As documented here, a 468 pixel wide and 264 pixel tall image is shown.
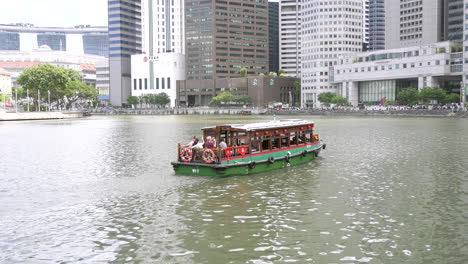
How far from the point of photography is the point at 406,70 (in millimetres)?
172875

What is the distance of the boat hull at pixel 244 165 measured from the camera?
33997 mm

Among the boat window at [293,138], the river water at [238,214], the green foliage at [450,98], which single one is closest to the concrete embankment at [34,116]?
the river water at [238,214]

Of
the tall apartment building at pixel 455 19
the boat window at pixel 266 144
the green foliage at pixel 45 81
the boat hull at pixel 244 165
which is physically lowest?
the boat hull at pixel 244 165

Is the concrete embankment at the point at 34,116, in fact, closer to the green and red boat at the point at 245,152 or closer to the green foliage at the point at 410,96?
the green foliage at the point at 410,96

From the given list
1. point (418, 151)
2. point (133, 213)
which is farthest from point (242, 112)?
point (133, 213)

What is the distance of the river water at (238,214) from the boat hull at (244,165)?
0.89 metres

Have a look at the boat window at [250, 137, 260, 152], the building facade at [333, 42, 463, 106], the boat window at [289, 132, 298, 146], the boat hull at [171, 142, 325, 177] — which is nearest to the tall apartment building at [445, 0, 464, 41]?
the building facade at [333, 42, 463, 106]

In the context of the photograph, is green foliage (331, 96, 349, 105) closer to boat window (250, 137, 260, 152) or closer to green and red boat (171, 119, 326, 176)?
green and red boat (171, 119, 326, 176)

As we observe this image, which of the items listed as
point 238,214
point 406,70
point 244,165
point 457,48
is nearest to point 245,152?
point 244,165

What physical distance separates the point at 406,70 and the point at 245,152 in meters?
150

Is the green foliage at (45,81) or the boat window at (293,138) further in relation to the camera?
the green foliage at (45,81)

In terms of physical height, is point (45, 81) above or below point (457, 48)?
below

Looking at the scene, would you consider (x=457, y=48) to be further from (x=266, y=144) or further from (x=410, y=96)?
(x=266, y=144)

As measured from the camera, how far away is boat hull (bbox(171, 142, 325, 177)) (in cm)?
3400
